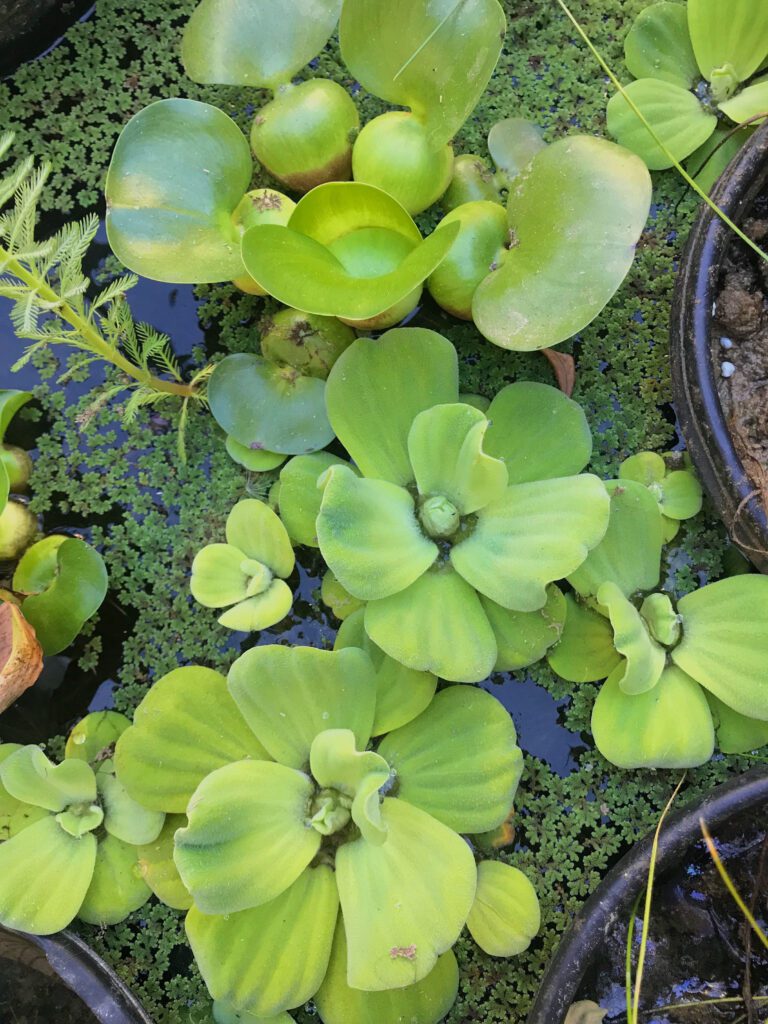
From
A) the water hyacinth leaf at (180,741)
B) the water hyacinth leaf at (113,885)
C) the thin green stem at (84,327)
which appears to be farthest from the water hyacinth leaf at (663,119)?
the water hyacinth leaf at (113,885)

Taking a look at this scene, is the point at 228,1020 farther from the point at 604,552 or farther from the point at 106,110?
the point at 106,110

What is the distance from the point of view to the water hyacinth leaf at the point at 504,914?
125 cm

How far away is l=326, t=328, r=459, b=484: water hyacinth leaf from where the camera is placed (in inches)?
50.8

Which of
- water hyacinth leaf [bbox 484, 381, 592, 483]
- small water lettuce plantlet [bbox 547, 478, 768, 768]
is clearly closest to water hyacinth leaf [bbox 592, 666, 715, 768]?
small water lettuce plantlet [bbox 547, 478, 768, 768]

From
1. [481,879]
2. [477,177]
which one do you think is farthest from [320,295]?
[481,879]

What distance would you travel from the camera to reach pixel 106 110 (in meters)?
1.65

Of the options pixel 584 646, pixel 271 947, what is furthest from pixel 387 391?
pixel 271 947

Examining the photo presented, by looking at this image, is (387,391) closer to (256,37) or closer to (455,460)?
(455,460)

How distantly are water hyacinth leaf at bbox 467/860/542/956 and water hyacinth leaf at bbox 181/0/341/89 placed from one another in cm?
146

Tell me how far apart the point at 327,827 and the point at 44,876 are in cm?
49

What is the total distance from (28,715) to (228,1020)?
2.04ft

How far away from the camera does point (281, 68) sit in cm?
142

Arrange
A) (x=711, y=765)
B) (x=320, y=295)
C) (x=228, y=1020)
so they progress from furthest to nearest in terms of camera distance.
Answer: (x=711, y=765) < (x=228, y=1020) < (x=320, y=295)

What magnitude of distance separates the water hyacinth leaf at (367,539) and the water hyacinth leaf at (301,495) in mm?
126
